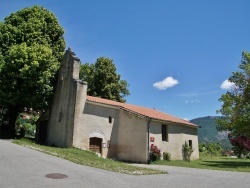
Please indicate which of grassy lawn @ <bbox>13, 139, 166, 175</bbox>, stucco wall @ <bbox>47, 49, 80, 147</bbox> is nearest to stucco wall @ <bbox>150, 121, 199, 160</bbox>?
grassy lawn @ <bbox>13, 139, 166, 175</bbox>

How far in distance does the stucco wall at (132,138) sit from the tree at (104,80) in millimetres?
15467

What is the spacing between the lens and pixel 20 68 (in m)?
25.6

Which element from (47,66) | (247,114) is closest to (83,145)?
(47,66)

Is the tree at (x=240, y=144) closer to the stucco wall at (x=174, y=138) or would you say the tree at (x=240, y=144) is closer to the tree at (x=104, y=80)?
the stucco wall at (x=174, y=138)

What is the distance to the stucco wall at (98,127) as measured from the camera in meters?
22.9

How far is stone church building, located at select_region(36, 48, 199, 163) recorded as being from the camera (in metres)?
22.7

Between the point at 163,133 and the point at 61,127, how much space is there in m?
9.52

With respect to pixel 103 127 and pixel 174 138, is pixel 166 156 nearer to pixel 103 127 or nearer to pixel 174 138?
pixel 174 138

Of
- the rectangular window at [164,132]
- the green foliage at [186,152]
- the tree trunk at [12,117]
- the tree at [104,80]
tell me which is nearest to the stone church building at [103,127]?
the rectangular window at [164,132]

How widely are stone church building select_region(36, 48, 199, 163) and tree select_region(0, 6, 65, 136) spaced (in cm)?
176

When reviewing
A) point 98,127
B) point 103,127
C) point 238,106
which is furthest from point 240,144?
point 98,127

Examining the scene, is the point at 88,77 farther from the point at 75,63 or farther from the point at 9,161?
the point at 9,161

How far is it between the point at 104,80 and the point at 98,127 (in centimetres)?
1756

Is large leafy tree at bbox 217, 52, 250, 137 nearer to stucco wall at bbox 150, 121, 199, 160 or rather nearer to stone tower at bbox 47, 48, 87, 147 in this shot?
stucco wall at bbox 150, 121, 199, 160
